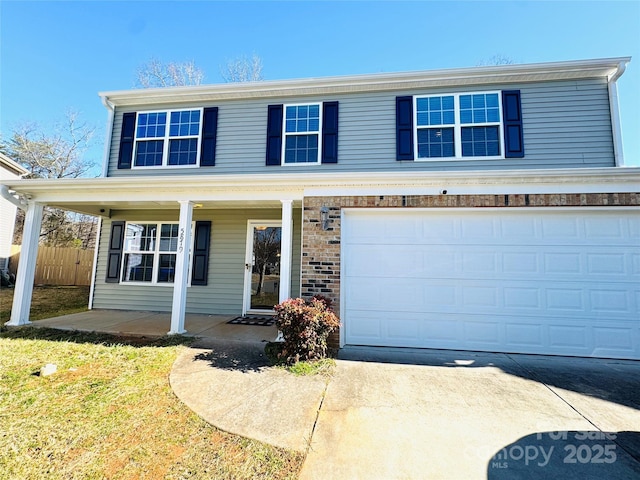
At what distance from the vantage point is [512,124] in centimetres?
653

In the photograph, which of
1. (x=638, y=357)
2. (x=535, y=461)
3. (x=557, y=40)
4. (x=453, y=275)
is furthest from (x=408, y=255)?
(x=557, y=40)

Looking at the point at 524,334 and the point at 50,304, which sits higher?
the point at 524,334

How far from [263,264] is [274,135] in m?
3.31

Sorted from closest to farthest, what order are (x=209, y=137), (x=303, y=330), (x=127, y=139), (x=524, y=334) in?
(x=303, y=330)
(x=524, y=334)
(x=209, y=137)
(x=127, y=139)

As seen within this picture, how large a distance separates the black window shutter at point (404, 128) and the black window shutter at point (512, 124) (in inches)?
79.9

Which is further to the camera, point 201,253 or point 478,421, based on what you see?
point 201,253

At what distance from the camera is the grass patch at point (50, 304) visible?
7.26 metres

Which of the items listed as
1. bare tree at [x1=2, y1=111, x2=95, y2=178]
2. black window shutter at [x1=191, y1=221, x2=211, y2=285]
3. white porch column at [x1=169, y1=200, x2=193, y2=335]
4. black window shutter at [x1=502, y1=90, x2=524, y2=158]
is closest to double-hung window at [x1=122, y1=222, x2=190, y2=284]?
black window shutter at [x1=191, y1=221, x2=211, y2=285]

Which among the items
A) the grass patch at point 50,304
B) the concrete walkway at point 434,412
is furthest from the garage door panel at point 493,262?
the grass patch at point 50,304

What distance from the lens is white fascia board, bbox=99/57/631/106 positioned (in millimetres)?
6406

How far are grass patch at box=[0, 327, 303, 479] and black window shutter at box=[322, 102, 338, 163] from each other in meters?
5.29

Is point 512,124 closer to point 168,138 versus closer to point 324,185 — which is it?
point 324,185

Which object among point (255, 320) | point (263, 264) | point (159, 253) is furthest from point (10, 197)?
point (255, 320)

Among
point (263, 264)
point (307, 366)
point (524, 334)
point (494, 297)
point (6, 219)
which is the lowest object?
point (307, 366)
